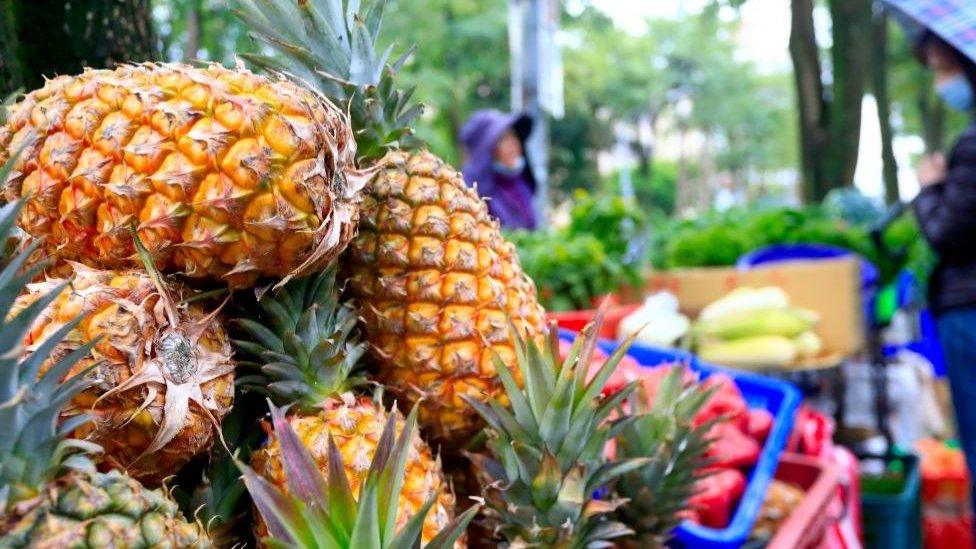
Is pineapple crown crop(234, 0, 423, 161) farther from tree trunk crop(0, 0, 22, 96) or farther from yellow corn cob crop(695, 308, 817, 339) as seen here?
yellow corn cob crop(695, 308, 817, 339)

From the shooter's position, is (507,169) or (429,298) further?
(507,169)

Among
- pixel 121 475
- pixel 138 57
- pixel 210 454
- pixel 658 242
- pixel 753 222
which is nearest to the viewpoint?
pixel 121 475

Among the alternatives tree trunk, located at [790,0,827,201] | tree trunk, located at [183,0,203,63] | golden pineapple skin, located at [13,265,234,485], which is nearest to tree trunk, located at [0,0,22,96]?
golden pineapple skin, located at [13,265,234,485]

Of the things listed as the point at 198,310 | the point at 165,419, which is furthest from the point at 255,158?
the point at 165,419

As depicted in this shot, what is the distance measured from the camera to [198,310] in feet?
4.09

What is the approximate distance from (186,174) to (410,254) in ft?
1.62

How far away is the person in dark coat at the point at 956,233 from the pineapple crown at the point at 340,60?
3371 millimetres

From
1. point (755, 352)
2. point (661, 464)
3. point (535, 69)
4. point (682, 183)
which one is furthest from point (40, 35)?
point (682, 183)

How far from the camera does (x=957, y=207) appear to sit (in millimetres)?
3908

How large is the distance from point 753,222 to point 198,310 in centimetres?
685

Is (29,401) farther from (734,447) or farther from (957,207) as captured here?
(957,207)

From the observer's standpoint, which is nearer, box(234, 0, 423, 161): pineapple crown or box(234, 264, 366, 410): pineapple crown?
box(234, 264, 366, 410): pineapple crown

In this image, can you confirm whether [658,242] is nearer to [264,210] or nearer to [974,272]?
[974,272]

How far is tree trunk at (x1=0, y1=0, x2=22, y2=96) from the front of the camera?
1.88 metres
